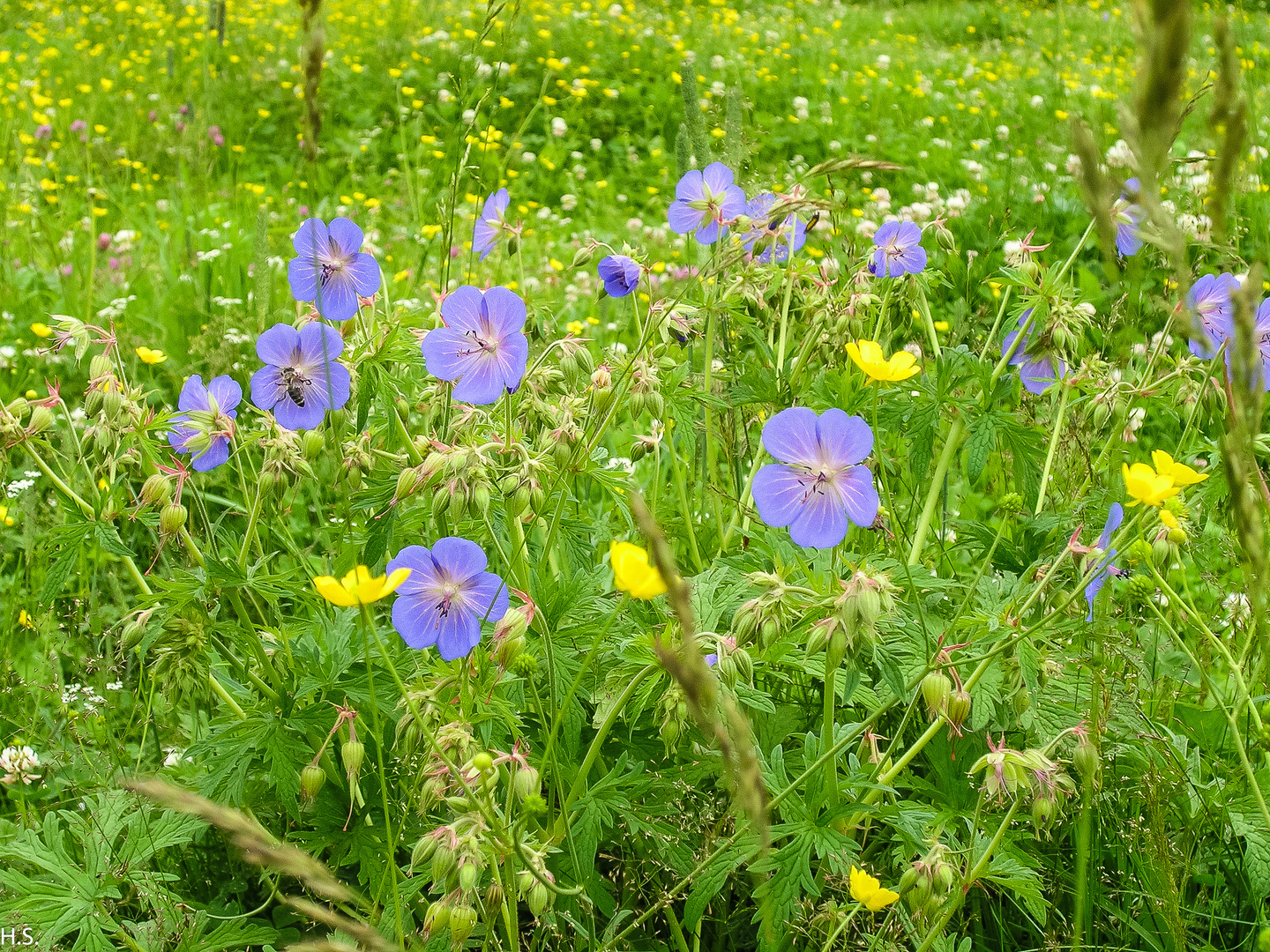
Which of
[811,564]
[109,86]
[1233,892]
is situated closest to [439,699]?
[811,564]

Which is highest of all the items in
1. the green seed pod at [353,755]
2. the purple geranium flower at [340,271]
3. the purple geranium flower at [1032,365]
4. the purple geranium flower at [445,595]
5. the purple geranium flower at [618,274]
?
the purple geranium flower at [340,271]

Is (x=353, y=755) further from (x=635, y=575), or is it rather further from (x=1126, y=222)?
(x=1126, y=222)

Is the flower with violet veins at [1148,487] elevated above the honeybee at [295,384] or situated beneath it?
elevated above

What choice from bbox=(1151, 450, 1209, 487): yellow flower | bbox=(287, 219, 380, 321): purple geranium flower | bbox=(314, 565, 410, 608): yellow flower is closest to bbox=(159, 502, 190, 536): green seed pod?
bbox=(287, 219, 380, 321): purple geranium flower

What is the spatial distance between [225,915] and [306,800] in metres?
0.28

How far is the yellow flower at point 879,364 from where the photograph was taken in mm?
1158

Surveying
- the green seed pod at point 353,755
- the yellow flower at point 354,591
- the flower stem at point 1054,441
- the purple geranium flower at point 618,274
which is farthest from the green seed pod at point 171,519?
the flower stem at point 1054,441

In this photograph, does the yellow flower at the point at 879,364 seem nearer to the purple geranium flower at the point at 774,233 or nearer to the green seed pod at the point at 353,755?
the purple geranium flower at the point at 774,233

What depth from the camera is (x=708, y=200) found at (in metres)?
1.93

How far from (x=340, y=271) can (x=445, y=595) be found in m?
0.54

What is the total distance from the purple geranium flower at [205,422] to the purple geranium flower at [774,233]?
0.86 meters

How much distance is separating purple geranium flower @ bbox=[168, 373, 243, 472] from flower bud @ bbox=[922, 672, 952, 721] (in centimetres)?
96

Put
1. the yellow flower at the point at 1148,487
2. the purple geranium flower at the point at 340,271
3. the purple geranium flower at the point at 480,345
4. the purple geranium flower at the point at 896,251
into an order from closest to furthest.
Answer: the yellow flower at the point at 1148,487
the purple geranium flower at the point at 480,345
the purple geranium flower at the point at 340,271
the purple geranium flower at the point at 896,251

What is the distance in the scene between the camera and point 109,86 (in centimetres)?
604
